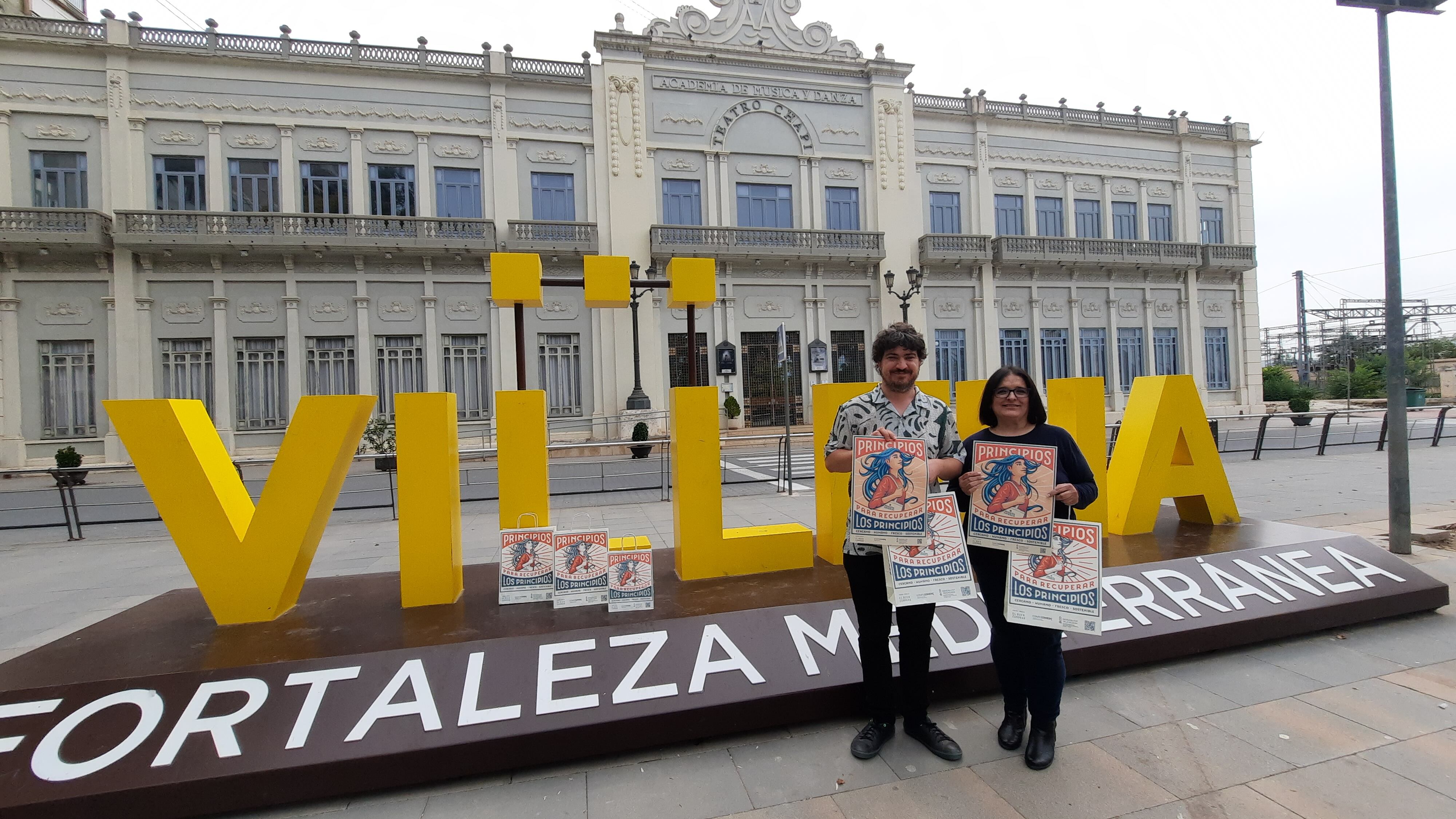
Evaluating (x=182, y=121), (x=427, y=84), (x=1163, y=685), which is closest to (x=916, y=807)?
(x=1163, y=685)

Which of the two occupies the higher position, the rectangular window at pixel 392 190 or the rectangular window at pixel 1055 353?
the rectangular window at pixel 392 190

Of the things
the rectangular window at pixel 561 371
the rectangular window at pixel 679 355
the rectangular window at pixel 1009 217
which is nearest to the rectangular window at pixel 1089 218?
the rectangular window at pixel 1009 217

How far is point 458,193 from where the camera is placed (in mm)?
19406

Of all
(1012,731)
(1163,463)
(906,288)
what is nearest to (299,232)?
(906,288)

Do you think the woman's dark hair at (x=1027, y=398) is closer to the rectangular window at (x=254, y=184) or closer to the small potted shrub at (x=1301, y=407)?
the rectangular window at (x=254, y=184)

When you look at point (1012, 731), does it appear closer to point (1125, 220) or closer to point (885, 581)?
point (885, 581)

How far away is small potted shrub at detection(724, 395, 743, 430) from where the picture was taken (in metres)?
19.8

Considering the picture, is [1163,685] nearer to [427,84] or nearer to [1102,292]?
[427,84]

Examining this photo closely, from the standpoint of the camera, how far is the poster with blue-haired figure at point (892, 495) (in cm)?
260

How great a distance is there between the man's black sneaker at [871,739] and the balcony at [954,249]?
2152 cm

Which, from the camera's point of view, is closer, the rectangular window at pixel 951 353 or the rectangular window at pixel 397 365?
the rectangular window at pixel 397 365

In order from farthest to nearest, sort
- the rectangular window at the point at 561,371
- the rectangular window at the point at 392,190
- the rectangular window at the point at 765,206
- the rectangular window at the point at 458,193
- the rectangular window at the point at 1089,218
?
the rectangular window at the point at 1089,218
the rectangular window at the point at 765,206
the rectangular window at the point at 561,371
the rectangular window at the point at 458,193
the rectangular window at the point at 392,190

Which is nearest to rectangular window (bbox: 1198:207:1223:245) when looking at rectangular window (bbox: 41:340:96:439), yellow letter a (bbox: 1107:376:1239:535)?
yellow letter a (bbox: 1107:376:1239:535)

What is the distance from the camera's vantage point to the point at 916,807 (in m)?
2.38
